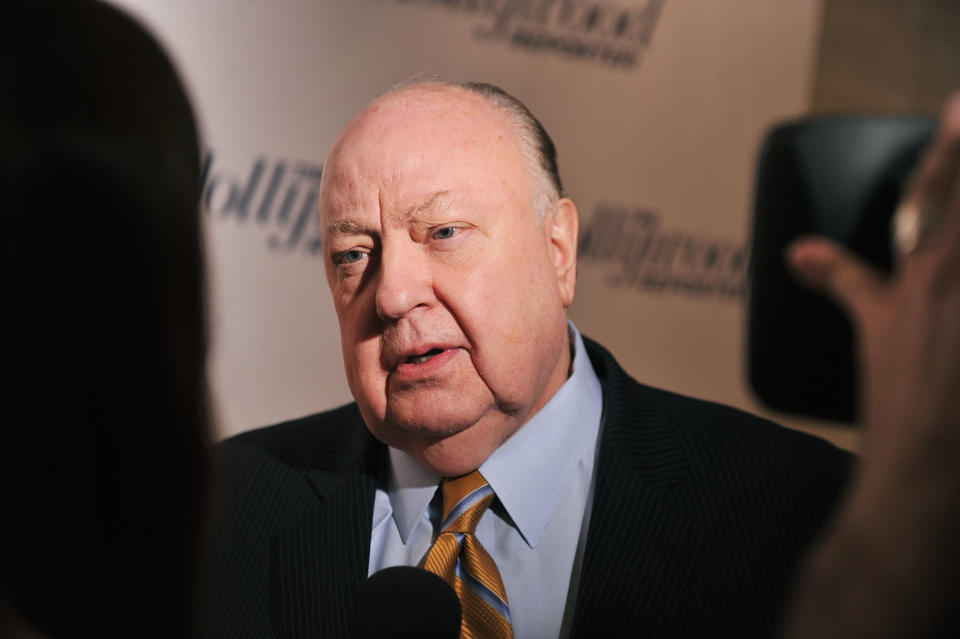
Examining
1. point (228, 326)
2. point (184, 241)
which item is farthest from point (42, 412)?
point (228, 326)

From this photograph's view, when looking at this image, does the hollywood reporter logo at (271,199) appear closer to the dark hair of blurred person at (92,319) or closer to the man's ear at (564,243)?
the man's ear at (564,243)

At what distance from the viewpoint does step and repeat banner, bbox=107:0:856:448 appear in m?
2.60

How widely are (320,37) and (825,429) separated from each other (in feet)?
8.25

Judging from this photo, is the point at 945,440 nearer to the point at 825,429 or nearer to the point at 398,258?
the point at 398,258

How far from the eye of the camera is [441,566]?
1314 mm

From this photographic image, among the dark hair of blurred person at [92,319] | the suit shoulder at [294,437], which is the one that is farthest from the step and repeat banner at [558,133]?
the dark hair of blurred person at [92,319]

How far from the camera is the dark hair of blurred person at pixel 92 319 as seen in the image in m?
0.64

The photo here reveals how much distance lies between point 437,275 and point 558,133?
5.78 feet

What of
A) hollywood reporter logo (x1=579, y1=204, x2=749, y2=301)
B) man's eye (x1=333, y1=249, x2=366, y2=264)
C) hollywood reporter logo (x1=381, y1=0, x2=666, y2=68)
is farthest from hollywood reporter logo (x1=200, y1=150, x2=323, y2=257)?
man's eye (x1=333, y1=249, x2=366, y2=264)

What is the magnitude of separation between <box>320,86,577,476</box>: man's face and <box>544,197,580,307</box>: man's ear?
0.09 m

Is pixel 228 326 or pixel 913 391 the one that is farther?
pixel 228 326

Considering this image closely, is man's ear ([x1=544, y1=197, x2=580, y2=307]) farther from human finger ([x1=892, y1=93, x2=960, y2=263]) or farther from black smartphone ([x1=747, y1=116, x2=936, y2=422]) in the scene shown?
human finger ([x1=892, y1=93, x2=960, y2=263])

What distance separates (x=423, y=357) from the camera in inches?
52.8

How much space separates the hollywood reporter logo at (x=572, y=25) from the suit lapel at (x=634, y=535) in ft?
5.81
